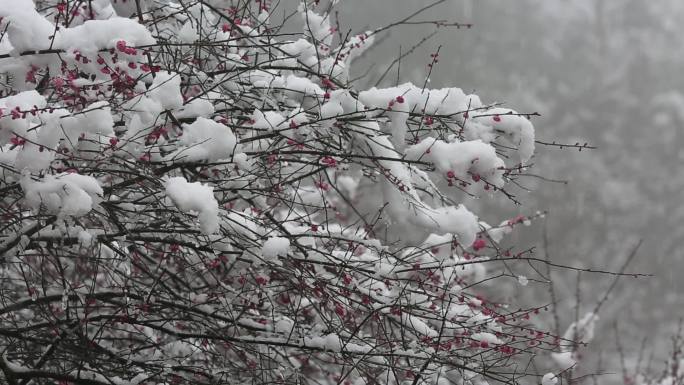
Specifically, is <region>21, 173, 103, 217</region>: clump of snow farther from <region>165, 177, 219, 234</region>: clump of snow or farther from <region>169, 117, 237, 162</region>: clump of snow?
<region>169, 117, 237, 162</region>: clump of snow

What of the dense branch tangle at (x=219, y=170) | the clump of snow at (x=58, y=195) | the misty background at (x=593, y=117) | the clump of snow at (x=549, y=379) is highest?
the misty background at (x=593, y=117)

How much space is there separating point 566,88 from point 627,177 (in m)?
4.61

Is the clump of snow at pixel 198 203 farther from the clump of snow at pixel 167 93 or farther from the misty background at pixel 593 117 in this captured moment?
the misty background at pixel 593 117

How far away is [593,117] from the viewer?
30375 mm

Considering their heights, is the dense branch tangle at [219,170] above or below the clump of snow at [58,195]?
above

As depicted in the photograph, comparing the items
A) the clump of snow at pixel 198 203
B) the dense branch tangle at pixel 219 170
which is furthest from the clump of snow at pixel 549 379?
the clump of snow at pixel 198 203

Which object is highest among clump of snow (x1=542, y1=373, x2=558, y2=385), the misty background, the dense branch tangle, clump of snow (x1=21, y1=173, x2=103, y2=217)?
the misty background

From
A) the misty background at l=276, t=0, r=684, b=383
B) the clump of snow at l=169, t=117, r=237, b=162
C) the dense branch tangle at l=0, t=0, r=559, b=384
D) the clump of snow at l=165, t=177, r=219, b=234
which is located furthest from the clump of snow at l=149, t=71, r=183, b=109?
the misty background at l=276, t=0, r=684, b=383

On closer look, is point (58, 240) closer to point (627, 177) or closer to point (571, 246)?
point (571, 246)

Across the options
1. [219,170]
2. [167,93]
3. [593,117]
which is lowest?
[167,93]

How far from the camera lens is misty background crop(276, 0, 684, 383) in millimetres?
25891

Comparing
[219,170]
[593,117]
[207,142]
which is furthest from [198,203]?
[593,117]

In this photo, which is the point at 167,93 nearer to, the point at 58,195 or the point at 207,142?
the point at 207,142

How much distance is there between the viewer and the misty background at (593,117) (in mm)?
25891
